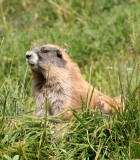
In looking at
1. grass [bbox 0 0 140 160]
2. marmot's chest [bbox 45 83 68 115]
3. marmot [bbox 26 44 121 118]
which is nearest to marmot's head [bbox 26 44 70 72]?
marmot [bbox 26 44 121 118]

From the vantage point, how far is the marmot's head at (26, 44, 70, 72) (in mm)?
4277

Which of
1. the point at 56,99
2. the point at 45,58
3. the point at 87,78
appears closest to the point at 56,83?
the point at 56,99

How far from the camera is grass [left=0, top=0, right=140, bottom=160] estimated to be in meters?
3.19

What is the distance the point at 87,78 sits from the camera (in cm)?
599

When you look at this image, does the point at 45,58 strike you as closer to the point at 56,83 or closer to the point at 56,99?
the point at 56,83

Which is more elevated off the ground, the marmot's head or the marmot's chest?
the marmot's head

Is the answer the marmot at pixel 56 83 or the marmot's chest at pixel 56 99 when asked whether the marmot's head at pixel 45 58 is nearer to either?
the marmot at pixel 56 83

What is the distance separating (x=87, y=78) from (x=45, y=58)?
1717 mm

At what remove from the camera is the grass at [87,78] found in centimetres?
319

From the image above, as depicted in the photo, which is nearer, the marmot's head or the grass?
the grass

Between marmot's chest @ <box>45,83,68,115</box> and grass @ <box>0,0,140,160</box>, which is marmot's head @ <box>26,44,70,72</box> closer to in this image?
grass @ <box>0,0,140,160</box>

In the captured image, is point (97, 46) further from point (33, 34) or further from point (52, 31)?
point (33, 34)

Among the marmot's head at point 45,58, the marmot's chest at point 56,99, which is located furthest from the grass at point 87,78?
the marmot's chest at point 56,99

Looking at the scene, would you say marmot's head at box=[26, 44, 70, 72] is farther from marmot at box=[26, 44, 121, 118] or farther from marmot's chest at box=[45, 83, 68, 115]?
marmot's chest at box=[45, 83, 68, 115]
